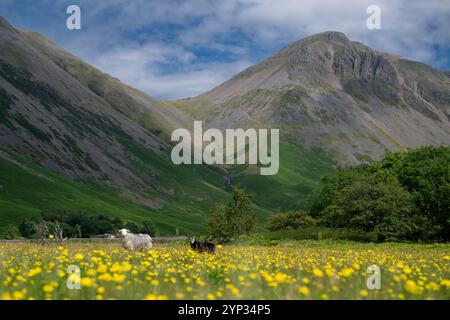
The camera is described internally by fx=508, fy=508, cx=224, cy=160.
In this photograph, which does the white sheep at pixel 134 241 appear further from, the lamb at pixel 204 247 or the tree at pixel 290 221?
the tree at pixel 290 221

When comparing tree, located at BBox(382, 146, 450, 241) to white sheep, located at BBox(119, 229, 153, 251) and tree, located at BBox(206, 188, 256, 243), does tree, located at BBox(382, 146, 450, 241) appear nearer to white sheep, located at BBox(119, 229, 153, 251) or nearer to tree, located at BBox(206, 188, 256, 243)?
tree, located at BBox(206, 188, 256, 243)

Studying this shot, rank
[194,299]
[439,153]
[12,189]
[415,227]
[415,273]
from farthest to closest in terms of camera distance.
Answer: [12,189] < [439,153] < [415,227] < [415,273] < [194,299]

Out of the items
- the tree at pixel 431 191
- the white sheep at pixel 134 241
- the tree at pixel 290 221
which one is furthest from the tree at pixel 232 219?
the white sheep at pixel 134 241

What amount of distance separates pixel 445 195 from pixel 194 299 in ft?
224

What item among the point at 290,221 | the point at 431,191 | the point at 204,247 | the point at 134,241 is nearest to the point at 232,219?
the point at 431,191

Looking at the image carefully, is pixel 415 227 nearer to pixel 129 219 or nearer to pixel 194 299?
pixel 194 299

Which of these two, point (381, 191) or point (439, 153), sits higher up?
point (439, 153)

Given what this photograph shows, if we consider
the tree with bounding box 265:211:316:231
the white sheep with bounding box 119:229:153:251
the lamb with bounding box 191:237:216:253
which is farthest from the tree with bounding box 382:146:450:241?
the white sheep with bounding box 119:229:153:251

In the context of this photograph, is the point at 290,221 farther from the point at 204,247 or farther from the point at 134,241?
the point at 204,247

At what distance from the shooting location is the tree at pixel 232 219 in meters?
62.1

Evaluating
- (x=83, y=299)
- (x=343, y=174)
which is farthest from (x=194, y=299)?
(x=343, y=174)

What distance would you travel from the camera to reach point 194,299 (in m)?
9.36

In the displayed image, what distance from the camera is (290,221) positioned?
3925 inches

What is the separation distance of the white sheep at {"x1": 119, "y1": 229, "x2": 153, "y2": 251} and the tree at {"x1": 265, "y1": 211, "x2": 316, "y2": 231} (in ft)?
240
